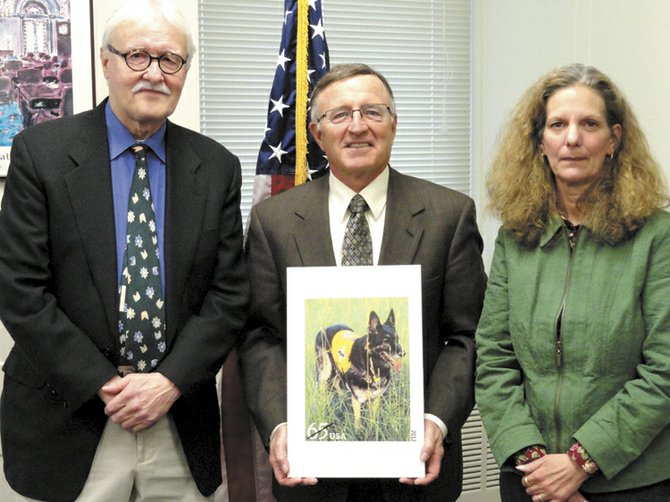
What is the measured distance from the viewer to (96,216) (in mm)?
2113

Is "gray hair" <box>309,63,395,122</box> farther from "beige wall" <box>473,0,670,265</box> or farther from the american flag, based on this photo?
"beige wall" <box>473,0,670,265</box>

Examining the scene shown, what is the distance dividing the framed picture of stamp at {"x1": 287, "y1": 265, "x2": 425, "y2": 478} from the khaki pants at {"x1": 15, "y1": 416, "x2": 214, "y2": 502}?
36cm

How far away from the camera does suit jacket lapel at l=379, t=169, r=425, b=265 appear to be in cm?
223

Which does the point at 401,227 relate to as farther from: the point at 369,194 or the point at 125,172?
the point at 125,172

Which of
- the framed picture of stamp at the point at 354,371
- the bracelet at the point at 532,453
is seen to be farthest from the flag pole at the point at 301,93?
the bracelet at the point at 532,453

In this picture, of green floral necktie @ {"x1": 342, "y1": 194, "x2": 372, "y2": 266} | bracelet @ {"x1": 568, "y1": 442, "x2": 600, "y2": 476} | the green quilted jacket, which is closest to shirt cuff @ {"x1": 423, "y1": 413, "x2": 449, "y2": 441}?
the green quilted jacket

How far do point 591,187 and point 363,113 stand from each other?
638 mm

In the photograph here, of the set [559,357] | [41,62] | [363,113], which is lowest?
[559,357]

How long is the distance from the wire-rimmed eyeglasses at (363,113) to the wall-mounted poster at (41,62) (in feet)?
4.64

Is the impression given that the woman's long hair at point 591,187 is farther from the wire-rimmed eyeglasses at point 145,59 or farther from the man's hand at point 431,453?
the wire-rimmed eyeglasses at point 145,59

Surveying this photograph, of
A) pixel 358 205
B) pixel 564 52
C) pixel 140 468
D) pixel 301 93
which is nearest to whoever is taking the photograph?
pixel 140 468

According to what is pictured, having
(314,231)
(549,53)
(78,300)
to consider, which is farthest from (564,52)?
(78,300)

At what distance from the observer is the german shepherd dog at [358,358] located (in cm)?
208

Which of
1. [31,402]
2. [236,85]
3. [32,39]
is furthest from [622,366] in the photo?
[236,85]
